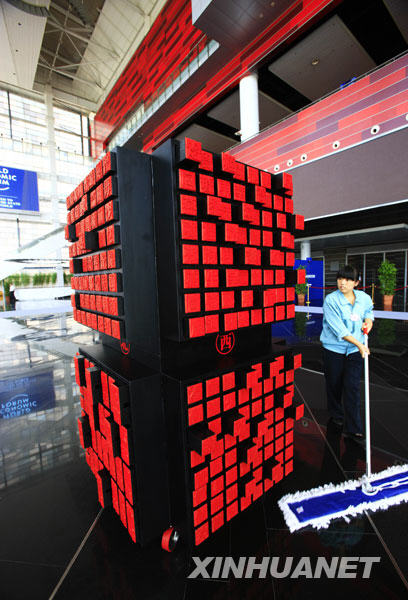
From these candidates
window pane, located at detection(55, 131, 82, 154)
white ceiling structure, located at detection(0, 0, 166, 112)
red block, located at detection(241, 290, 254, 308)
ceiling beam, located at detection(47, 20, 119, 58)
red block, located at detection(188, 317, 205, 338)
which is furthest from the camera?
window pane, located at detection(55, 131, 82, 154)

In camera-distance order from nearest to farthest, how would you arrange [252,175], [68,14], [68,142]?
1. [252,175]
2. [68,14]
3. [68,142]

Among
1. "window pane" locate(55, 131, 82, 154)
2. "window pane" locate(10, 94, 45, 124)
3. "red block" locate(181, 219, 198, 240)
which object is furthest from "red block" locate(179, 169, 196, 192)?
"window pane" locate(10, 94, 45, 124)

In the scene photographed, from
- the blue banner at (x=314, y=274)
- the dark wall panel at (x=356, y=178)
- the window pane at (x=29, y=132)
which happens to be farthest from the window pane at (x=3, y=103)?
the blue banner at (x=314, y=274)

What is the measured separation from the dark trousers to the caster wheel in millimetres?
1964

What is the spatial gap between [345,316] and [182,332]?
6.49 feet

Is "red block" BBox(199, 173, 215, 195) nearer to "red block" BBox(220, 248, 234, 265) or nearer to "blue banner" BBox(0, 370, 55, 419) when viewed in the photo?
"red block" BBox(220, 248, 234, 265)

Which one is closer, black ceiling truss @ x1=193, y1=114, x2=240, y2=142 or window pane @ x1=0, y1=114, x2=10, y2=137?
black ceiling truss @ x1=193, y1=114, x2=240, y2=142

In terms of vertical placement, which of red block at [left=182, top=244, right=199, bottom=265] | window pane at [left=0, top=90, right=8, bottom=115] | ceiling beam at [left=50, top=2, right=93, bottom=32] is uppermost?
ceiling beam at [left=50, top=2, right=93, bottom=32]

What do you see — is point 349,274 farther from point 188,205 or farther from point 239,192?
point 188,205

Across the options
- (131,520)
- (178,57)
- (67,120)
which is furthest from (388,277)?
(67,120)

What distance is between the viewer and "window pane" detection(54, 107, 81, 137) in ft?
71.8

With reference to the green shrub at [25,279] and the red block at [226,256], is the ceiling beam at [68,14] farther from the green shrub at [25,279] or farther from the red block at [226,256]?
the red block at [226,256]

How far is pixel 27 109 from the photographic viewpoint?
20453 millimetres

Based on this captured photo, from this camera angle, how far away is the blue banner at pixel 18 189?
17.3m
